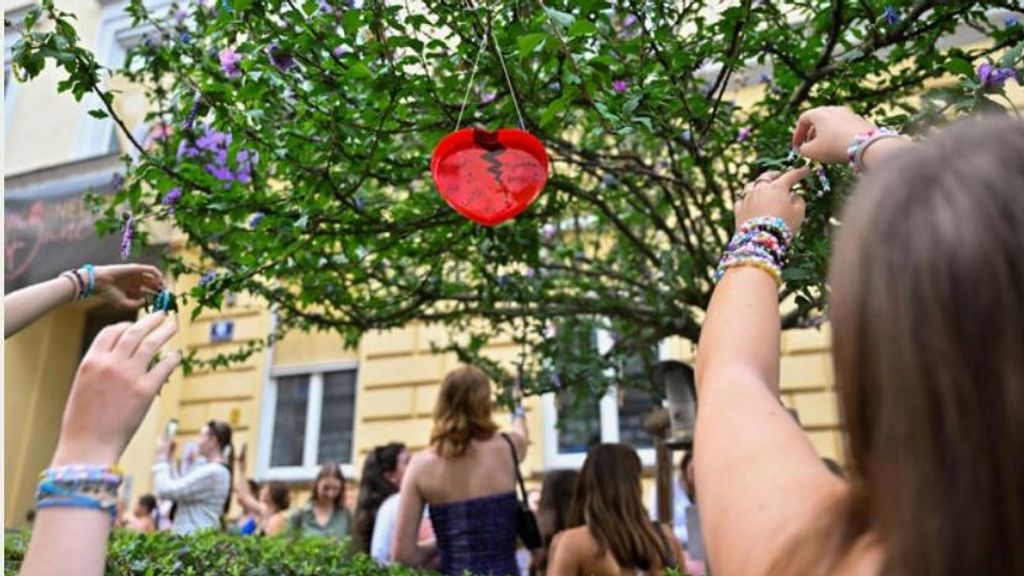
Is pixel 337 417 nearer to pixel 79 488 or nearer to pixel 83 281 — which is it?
pixel 83 281

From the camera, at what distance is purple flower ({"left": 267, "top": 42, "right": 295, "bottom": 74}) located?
8.74 feet

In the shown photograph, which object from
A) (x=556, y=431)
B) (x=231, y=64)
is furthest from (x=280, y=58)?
(x=556, y=431)

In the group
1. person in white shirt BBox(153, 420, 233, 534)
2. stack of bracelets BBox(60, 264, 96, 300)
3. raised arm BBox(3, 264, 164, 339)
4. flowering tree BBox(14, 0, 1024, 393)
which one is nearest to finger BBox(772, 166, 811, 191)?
flowering tree BBox(14, 0, 1024, 393)

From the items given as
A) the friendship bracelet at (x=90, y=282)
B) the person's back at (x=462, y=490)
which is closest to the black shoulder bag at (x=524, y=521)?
the person's back at (x=462, y=490)

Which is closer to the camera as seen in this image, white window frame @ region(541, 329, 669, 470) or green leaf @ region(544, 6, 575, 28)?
green leaf @ region(544, 6, 575, 28)

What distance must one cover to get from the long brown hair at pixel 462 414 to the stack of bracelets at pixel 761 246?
8.37 feet

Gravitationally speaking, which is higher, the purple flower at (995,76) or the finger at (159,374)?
the purple flower at (995,76)

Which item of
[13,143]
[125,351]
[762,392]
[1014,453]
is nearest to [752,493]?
[762,392]

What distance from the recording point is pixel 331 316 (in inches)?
184

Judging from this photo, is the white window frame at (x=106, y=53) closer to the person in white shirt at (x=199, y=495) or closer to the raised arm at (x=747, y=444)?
the person in white shirt at (x=199, y=495)

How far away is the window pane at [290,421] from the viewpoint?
1029 centimetres

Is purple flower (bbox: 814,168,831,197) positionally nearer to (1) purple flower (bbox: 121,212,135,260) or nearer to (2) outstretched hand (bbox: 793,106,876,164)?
(2) outstretched hand (bbox: 793,106,876,164)

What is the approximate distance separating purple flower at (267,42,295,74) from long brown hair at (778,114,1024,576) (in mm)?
2314

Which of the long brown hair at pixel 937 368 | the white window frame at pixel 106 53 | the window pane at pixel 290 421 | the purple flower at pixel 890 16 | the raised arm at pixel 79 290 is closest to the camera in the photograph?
the long brown hair at pixel 937 368
